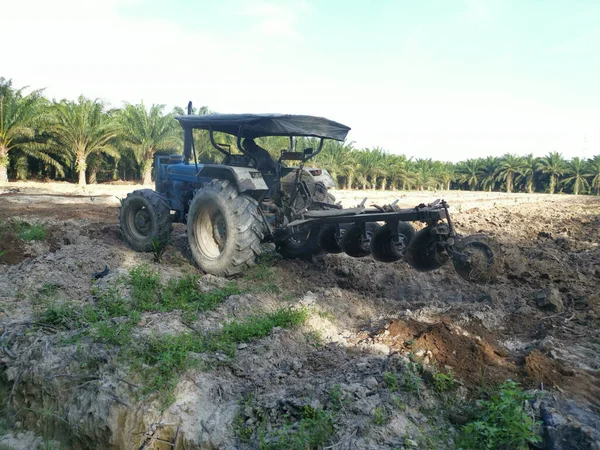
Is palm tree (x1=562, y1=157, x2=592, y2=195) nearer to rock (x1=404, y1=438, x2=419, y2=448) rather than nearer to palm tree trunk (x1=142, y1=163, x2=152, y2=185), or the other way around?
palm tree trunk (x1=142, y1=163, x2=152, y2=185)

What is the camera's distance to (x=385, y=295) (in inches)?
239

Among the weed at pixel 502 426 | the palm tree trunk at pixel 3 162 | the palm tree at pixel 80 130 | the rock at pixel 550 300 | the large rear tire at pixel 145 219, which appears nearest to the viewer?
the weed at pixel 502 426

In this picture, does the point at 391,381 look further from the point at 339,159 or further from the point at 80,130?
the point at 339,159

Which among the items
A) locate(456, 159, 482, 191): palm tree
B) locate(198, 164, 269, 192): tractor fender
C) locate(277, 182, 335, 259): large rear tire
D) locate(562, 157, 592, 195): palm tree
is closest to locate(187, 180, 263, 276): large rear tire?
locate(198, 164, 269, 192): tractor fender

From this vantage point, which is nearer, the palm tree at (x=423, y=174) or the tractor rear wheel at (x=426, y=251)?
the tractor rear wheel at (x=426, y=251)

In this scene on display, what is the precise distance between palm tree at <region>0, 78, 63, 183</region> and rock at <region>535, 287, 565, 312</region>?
2382cm

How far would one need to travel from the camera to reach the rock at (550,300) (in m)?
5.07

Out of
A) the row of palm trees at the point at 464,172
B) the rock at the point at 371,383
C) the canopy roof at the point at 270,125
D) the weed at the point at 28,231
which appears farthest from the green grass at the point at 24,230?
the row of palm trees at the point at 464,172

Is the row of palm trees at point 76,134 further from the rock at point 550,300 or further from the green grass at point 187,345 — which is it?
the rock at point 550,300

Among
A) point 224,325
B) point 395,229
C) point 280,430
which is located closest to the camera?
point 280,430

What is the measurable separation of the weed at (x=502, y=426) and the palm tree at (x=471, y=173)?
181ft

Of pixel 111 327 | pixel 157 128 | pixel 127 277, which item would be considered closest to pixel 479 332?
pixel 111 327

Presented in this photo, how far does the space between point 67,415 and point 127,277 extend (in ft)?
7.77

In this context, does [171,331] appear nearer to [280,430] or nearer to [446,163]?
[280,430]
